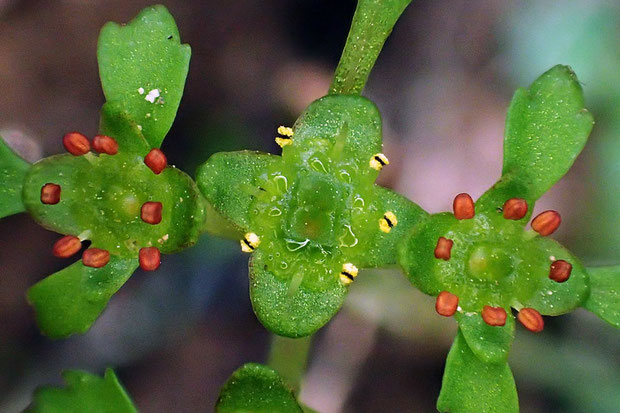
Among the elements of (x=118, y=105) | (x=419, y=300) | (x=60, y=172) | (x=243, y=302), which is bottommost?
(x=243, y=302)

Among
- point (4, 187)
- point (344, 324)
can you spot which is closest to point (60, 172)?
point (4, 187)

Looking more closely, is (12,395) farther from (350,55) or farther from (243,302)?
(350,55)

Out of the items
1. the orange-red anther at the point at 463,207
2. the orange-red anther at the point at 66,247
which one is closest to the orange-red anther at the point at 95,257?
the orange-red anther at the point at 66,247

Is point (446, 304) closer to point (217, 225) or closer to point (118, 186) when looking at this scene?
point (217, 225)

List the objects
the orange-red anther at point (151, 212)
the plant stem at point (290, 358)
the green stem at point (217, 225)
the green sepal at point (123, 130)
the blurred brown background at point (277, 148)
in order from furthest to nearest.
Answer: the blurred brown background at point (277, 148) → the plant stem at point (290, 358) → the green stem at point (217, 225) → the green sepal at point (123, 130) → the orange-red anther at point (151, 212)

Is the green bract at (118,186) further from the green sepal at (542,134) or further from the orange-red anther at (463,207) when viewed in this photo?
the green sepal at (542,134)
